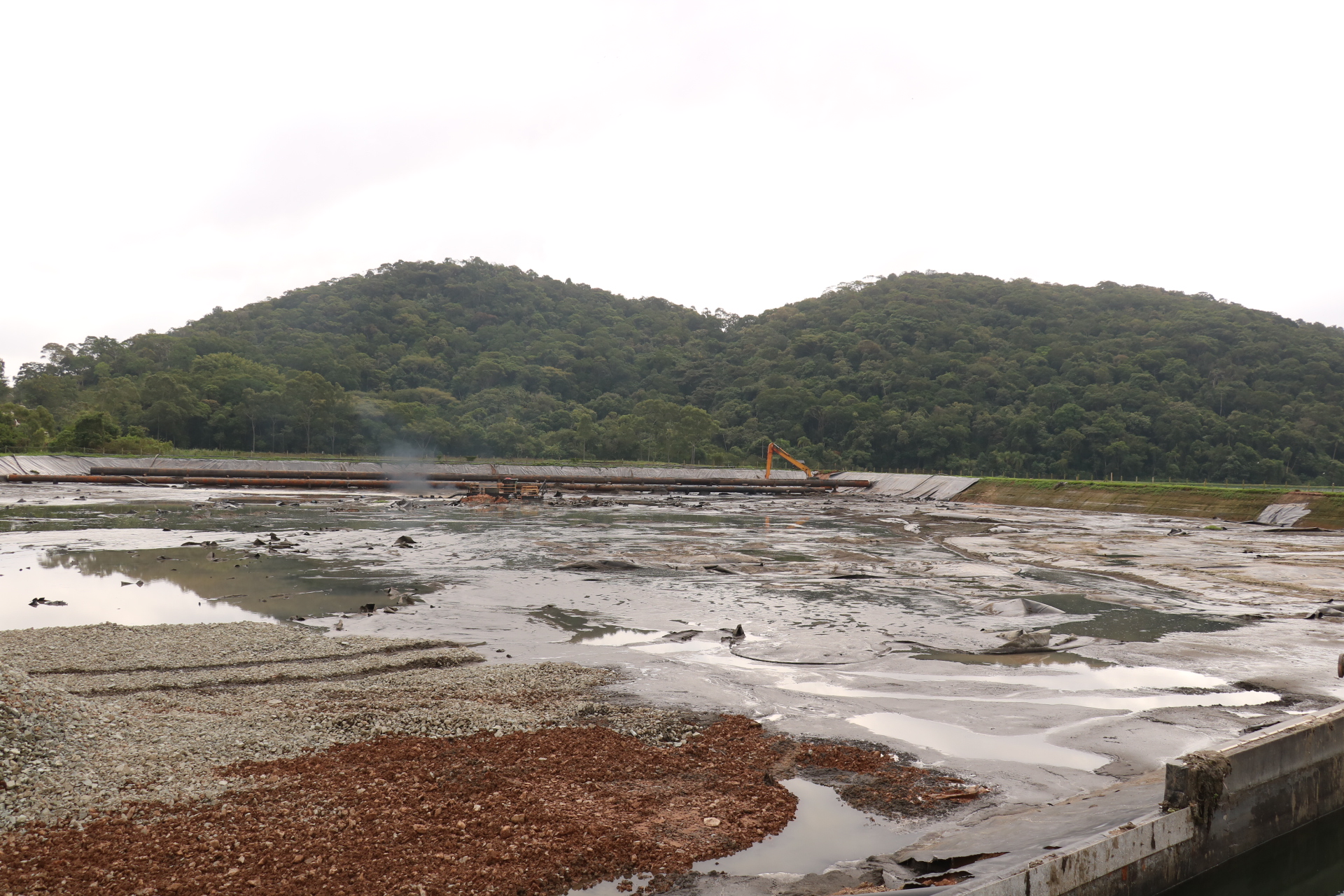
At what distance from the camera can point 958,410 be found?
102 metres

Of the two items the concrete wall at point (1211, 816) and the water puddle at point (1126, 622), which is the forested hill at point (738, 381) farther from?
the concrete wall at point (1211, 816)

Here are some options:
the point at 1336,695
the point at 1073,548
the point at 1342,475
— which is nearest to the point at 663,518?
the point at 1073,548

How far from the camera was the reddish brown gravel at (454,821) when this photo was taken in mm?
5250

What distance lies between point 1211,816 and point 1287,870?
1150mm

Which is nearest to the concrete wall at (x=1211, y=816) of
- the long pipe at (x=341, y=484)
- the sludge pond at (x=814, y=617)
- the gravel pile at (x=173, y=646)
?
the sludge pond at (x=814, y=617)

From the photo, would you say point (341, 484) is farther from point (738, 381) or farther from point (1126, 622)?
point (738, 381)

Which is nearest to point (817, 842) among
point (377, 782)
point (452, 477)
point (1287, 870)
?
point (377, 782)

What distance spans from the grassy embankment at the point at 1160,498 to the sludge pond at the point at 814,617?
1096 centimetres

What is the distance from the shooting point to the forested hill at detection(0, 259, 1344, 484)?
88.9 m

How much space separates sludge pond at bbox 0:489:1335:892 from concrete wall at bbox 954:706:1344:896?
20.1 inches

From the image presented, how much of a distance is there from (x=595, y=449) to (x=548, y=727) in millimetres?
91021

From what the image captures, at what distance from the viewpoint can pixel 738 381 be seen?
125m

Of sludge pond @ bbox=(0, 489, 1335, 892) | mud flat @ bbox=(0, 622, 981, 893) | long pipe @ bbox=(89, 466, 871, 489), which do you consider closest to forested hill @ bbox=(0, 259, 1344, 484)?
long pipe @ bbox=(89, 466, 871, 489)

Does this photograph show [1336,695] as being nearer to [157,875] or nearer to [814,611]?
[814,611]
